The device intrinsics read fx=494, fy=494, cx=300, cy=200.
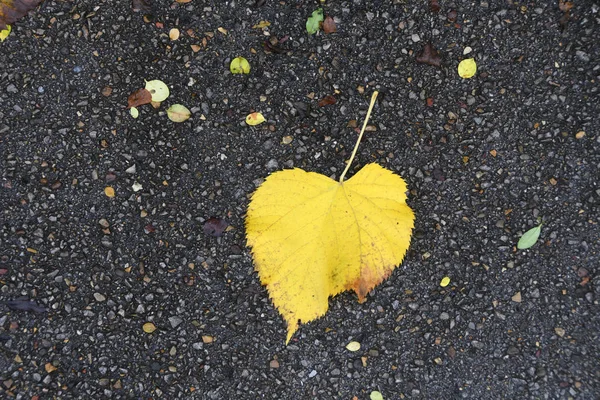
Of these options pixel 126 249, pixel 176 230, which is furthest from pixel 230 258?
pixel 126 249

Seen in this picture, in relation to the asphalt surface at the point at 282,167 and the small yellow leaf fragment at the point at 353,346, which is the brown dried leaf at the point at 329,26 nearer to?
the asphalt surface at the point at 282,167

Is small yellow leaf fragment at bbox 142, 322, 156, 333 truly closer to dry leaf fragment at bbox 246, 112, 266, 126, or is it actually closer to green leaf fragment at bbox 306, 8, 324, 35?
dry leaf fragment at bbox 246, 112, 266, 126

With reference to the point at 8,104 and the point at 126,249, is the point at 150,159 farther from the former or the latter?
the point at 8,104

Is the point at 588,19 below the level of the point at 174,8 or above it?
below

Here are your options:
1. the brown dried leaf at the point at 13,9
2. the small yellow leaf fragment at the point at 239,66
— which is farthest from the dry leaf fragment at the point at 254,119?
the brown dried leaf at the point at 13,9

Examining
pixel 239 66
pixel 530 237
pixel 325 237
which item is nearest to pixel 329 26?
pixel 239 66

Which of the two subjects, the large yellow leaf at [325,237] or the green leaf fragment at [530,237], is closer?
the large yellow leaf at [325,237]
